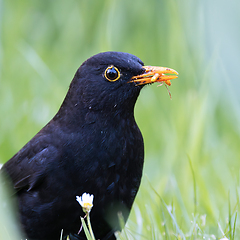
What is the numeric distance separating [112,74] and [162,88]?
102 inches

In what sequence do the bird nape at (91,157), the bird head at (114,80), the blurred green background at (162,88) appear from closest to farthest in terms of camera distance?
1. the bird nape at (91,157)
2. the bird head at (114,80)
3. the blurred green background at (162,88)

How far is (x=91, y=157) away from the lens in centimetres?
272

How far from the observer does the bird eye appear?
2.80m

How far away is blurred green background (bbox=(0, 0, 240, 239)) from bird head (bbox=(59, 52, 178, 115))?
52cm

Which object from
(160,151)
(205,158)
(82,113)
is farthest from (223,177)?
(82,113)

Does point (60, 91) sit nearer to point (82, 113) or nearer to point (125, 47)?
point (125, 47)

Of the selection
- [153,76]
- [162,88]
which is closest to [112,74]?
A: [153,76]

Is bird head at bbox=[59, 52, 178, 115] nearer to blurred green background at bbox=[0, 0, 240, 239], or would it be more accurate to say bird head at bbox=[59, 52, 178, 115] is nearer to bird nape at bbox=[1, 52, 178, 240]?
bird nape at bbox=[1, 52, 178, 240]

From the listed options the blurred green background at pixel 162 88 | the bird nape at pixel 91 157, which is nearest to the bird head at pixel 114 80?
the bird nape at pixel 91 157

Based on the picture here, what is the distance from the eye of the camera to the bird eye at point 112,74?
2.80 metres

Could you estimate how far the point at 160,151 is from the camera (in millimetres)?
A: 4895

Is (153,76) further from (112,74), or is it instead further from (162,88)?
(162,88)

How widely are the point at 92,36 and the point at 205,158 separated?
8.42 ft

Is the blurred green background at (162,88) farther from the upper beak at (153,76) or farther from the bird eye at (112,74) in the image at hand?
the bird eye at (112,74)
